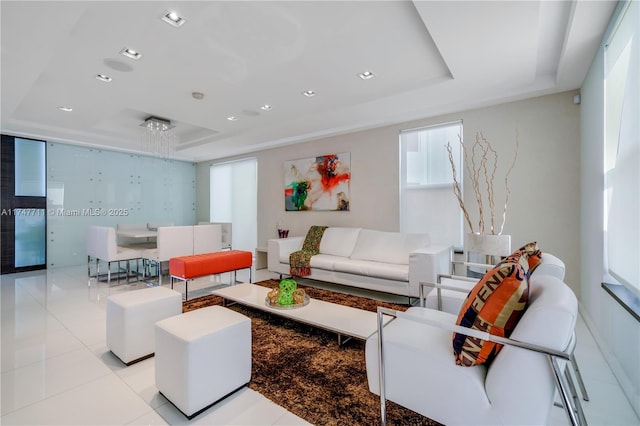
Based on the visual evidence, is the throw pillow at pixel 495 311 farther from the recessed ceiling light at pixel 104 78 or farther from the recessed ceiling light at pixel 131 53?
the recessed ceiling light at pixel 104 78

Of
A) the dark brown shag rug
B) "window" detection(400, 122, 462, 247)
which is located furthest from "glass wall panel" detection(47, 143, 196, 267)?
"window" detection(400, 122, 462, 247)

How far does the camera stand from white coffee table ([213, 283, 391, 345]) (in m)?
2.20

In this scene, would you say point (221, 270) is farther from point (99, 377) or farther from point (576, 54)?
point (576, 54)

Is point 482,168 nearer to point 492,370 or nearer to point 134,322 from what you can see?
point 492,370

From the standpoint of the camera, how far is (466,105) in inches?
149

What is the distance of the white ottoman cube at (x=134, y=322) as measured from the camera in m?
2.14

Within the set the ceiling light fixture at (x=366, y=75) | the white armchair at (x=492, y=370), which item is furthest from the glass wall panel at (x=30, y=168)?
the white armchair at (x=492, y=370)

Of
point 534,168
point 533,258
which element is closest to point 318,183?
Result: point 534,168

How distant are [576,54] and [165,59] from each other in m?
3.73

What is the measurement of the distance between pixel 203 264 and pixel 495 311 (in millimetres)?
3393

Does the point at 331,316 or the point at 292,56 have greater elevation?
the point at 292,56

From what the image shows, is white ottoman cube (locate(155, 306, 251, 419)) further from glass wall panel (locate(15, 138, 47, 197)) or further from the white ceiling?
glass wall panel (locate(15, 138, 47, 197))

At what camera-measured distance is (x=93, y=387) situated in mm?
1869

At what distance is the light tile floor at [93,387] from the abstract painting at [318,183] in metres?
3.49
